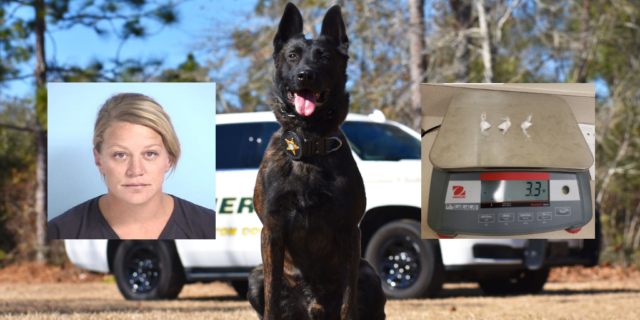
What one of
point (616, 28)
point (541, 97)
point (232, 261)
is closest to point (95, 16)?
point (232, 261)

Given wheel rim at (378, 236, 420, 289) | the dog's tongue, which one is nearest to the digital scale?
the dog's tongue

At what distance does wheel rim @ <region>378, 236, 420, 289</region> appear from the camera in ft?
22.2

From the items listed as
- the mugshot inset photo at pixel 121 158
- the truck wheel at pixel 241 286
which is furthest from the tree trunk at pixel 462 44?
the mugshot inset photo at pixel 121 158

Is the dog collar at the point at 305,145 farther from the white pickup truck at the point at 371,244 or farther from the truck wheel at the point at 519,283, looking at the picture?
the truck wheel at the point at 519,283

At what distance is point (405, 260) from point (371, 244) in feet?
1.32

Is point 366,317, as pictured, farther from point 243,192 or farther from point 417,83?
point 417,83

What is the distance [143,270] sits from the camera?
24.7ft

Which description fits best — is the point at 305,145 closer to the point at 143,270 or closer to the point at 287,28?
the point at 287,28

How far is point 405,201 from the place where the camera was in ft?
21.9

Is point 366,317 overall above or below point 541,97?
below

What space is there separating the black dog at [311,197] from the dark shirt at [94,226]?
4.66 feet

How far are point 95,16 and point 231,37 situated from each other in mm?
2636

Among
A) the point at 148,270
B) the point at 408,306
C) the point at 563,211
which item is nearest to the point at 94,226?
the point at 148,270

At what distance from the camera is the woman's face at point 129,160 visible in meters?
4.81
